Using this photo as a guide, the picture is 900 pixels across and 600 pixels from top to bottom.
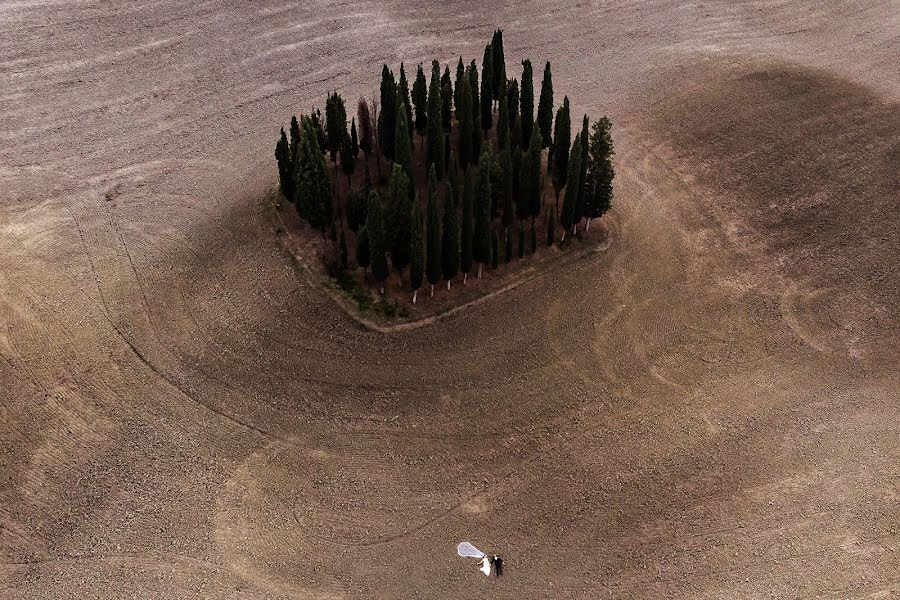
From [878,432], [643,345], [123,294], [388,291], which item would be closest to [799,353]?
[878,432]

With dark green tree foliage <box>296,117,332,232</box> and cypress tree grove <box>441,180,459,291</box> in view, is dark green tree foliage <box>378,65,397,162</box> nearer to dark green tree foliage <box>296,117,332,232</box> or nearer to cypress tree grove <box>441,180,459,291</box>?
dark green tree foliage <box>296,117,332,232</box>

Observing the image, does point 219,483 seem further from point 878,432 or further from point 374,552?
point 878,432

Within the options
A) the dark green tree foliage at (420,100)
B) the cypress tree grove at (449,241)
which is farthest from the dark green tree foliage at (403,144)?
the dark green tree foliage at (420,100)

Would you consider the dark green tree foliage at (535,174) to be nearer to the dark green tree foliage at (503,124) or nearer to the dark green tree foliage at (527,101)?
the dark green tree foliage at (503,124)

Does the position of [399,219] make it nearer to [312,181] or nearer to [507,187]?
[312,181]

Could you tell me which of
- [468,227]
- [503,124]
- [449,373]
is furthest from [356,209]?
[449,373]

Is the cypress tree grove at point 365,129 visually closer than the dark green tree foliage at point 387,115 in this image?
No
